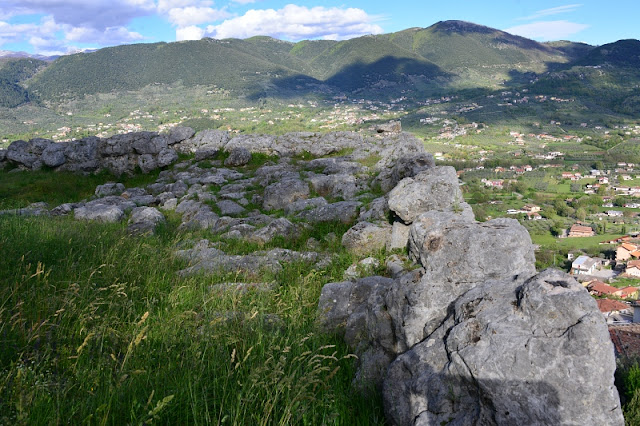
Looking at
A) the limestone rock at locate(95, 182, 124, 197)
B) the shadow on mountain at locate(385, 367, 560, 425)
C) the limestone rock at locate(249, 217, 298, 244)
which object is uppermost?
the shadow on mountain at locate(385, 367, 560, 425)

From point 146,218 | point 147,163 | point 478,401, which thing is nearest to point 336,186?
point 146,218

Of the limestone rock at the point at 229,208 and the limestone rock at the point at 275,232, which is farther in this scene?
the limestone rock at the point at 229,208

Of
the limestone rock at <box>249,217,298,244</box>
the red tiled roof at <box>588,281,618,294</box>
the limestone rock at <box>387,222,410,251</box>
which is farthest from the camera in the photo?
the red tiled roof at <box>588,281,618,294</box>

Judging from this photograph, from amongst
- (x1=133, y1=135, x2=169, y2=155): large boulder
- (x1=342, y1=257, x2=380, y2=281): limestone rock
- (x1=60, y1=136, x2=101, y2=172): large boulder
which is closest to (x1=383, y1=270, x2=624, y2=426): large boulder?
(x1=342, y1=257, x2=380, y2=281): limestone rock

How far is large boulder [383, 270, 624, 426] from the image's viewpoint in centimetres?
281

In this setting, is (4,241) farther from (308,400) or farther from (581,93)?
(581,93)

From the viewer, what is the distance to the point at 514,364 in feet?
9.90

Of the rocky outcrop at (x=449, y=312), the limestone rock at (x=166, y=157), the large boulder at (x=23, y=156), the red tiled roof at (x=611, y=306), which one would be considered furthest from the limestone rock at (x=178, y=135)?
the red tiled roof at (x=611, y=306)

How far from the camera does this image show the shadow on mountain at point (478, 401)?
2.85 m

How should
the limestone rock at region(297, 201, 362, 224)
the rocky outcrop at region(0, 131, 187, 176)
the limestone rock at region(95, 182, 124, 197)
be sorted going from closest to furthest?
the limestone rock at region(297, 201, 362, 224) < the limestone rock at region(95, 182, 124, 197) < the rocky outcrop at region(0, 131, 187, 176)

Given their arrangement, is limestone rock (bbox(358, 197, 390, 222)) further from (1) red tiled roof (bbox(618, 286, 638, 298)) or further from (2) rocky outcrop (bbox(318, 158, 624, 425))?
(1) red tiled roof (bbox(618, 286, 638, 298))

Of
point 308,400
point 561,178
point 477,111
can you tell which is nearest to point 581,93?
point 477,111

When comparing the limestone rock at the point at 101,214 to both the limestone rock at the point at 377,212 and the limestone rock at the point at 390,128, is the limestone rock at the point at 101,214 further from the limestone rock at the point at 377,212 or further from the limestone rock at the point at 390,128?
the limestone rock at the point at 390,128

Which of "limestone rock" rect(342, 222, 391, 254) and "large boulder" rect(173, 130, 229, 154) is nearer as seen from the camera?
"limestone rock" rect(342, 222, 391, 254)
